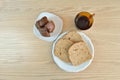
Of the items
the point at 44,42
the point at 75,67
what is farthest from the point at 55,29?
the point at 75,67

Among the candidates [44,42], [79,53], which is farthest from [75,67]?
[44,42]

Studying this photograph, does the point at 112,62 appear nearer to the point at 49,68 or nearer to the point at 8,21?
the point at 49,68

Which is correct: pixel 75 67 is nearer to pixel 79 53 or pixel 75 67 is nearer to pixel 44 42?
pixel 79 53

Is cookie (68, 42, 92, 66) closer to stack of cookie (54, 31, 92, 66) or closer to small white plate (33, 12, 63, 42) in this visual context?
stack of cookie (54, 31, 92, 66)

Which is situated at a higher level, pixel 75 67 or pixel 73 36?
pixel 73 36

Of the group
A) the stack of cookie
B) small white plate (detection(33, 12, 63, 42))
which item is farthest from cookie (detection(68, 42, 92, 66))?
small white plate (detection(33, 12, 63, 42))

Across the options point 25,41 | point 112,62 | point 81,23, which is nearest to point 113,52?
point 112,62
